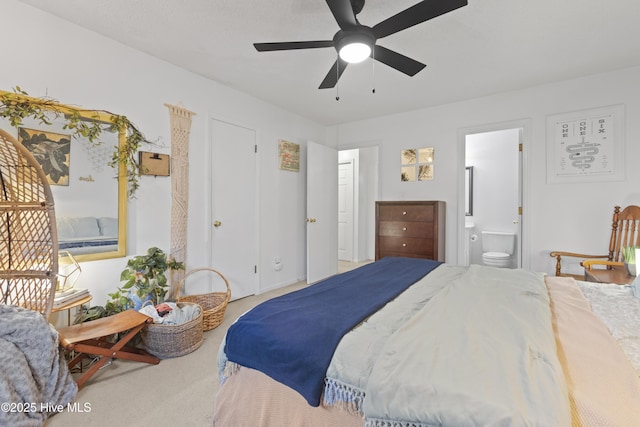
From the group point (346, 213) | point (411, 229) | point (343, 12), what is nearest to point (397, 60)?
point (343, 12)

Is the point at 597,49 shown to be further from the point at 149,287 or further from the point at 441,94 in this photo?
the point at 149,287

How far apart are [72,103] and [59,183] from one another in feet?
2.03

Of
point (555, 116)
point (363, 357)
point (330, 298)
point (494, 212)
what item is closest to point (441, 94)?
point (555, 116)

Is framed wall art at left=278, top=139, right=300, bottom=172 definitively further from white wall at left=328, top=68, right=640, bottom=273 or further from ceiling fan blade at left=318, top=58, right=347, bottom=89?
ceiling fan blade at left=318, top=58, right=347, bottom=89

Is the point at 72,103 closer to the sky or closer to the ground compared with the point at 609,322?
closer to the sky

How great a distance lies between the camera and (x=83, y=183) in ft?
7.44

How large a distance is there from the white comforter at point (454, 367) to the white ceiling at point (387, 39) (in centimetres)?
195

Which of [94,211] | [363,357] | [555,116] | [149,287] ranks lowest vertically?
[149,287]

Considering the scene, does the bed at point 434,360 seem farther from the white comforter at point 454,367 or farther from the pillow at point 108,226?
the pillow at point 108,226

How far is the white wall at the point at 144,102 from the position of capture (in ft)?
6.73

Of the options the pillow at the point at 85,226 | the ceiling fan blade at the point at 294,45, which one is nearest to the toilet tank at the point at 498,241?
the ceiling fan blade at the point at 294,45

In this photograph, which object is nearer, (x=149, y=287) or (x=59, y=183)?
(x=59, y=183)

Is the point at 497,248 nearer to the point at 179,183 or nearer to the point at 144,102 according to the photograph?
the point at 179,183

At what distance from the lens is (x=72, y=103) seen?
87.7 inches
